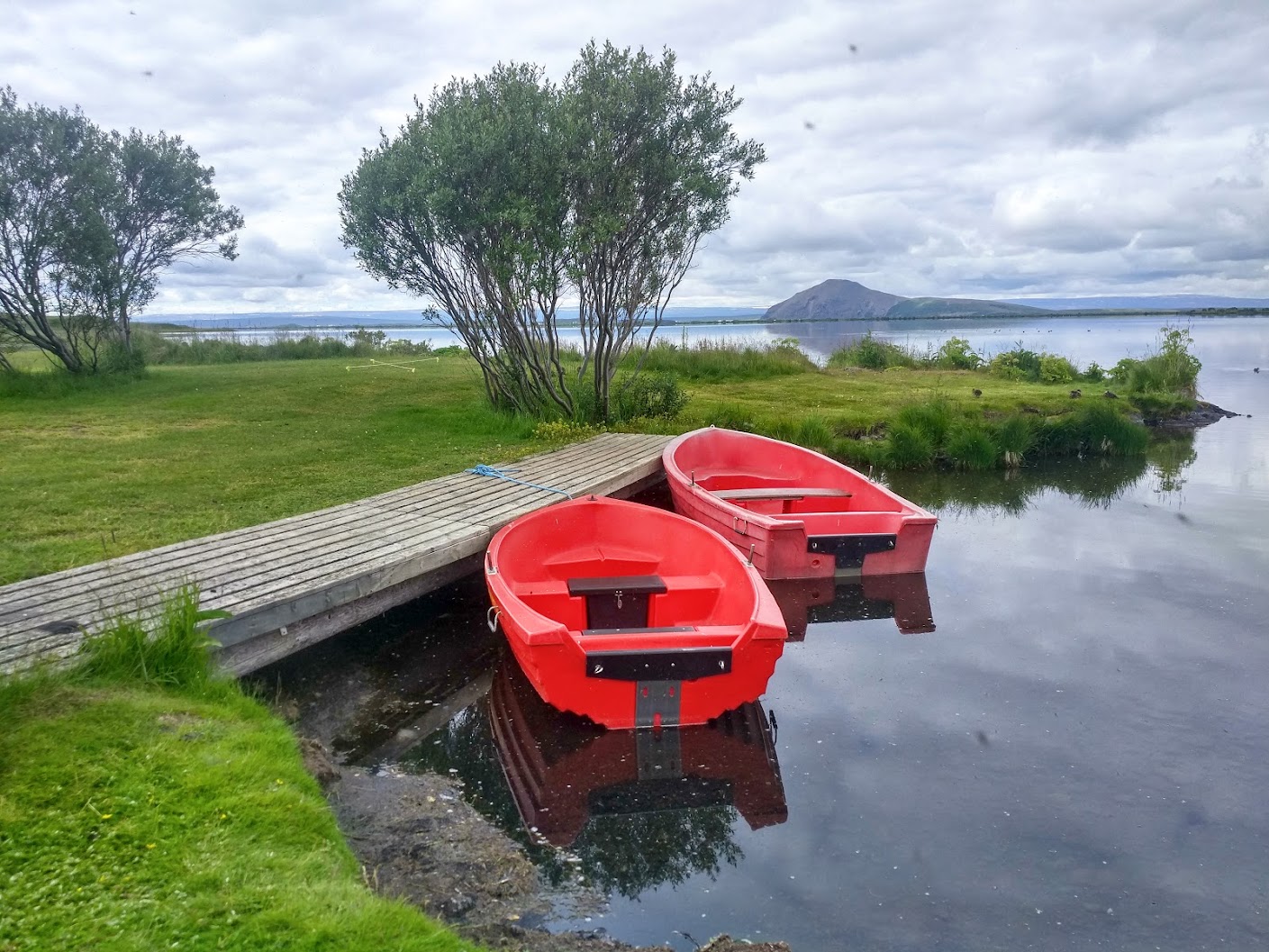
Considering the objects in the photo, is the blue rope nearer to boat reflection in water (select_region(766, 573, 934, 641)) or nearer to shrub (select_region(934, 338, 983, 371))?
boat reflection in water (select_region(766, 573, 934, 641))

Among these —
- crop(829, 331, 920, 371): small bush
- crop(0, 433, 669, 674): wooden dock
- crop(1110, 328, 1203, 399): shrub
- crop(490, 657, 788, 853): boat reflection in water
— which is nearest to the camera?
crop(490, 657, 788, 853): boat reflection in water

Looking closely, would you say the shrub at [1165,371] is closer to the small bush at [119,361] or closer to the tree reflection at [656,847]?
the tree reflection at [656,847]

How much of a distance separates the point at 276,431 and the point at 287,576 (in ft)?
23.3

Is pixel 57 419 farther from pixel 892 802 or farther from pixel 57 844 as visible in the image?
pixel 892 802

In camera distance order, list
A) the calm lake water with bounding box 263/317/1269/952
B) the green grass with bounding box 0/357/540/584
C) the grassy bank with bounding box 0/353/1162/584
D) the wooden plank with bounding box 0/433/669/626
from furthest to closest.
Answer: the grassy bank with bounding box 0/353/1162/584
the green grass with bounding box 0/357/540/584
the wooden plank with bounding box 0/433/669/626
the calm lake water with bounding box 263/317/1269/952

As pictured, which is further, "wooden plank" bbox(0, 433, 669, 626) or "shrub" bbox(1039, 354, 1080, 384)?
"shrub" bbox(1039, 354, 1080, 384)

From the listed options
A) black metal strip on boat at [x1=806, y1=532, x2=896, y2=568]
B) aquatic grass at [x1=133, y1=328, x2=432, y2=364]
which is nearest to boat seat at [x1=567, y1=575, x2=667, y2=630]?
black metal strip on boat at [x1=806, y1=532, x2=896, y2=568]

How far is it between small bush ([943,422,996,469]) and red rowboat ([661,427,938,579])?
3944mm

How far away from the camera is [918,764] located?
472cm

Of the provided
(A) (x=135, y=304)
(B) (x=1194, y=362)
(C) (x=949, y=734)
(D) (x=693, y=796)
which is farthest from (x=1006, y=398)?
(A) (x=135, y=304)

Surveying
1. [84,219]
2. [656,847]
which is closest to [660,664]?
[656,847]

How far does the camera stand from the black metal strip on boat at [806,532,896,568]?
7.68 meters

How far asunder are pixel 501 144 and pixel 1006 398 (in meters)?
11.0

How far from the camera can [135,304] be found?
60.4 ft
